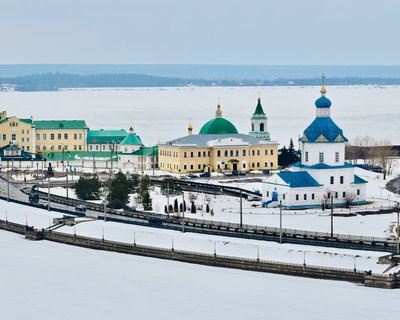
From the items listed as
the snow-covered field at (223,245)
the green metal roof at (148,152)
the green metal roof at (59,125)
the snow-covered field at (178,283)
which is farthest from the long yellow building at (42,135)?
the snow-covered field at (178,283)

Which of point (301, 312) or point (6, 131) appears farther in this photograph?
point (6, 131)

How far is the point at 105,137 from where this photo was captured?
295 ft

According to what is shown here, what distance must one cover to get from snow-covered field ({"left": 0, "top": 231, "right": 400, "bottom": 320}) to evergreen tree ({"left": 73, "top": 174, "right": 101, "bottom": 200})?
19508mm

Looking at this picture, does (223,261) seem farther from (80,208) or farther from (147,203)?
(80,208)

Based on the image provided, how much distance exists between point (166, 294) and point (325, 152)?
25.9m

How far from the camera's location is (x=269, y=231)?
46688 millimetres

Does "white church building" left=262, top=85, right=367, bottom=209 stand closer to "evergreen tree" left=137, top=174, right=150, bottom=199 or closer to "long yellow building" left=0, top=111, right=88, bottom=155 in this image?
"evergreen tree" left=137, top=174, right=150, bottom=199

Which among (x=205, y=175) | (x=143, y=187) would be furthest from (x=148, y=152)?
(x=143, y=187)

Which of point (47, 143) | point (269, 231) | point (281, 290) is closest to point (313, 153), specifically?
point (269, 231)

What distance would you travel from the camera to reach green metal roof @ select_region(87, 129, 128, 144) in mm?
89562

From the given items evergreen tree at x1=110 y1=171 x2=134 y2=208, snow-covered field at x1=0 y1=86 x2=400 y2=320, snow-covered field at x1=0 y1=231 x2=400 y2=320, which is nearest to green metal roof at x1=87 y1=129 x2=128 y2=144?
evergreen tree at x1=110 y1=171 x2=134 y2=208

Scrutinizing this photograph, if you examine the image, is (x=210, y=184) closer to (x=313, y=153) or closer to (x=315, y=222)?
(x=313, y=153)

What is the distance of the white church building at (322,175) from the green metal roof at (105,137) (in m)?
30.3

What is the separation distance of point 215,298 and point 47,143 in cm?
5464
